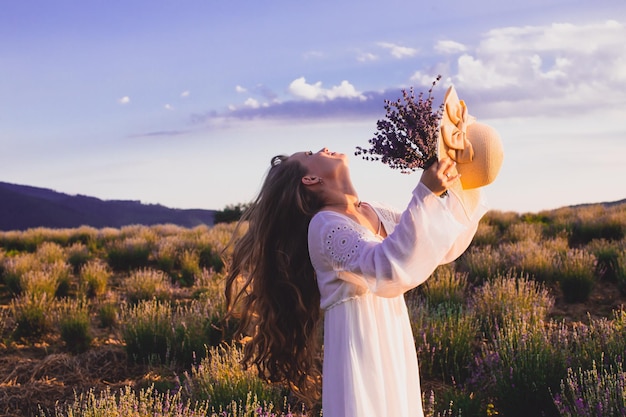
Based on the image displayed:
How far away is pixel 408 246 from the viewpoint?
221cm

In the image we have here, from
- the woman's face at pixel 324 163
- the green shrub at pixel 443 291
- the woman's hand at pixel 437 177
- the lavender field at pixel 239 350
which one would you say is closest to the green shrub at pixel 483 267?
the lavender field at pixel 239 350

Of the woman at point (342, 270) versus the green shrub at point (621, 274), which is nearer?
the woman at point (342, 270)

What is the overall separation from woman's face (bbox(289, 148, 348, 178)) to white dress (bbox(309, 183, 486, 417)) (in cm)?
24

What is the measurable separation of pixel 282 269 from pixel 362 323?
20.8 inches

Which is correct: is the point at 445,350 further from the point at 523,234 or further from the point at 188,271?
the point at 523,234

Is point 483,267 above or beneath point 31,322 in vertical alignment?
above

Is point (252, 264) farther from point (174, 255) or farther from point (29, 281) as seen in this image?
point (174, 255)

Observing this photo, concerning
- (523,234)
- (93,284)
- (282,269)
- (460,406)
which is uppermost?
(282,269)

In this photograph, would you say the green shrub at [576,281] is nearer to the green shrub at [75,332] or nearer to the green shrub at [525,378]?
the green shrub at [525,378]

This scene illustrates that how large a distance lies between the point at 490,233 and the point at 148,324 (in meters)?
8.47

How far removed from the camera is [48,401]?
5.55 meters

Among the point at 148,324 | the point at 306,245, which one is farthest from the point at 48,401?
the point at 306,245

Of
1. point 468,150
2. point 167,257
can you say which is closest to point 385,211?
point 468,150

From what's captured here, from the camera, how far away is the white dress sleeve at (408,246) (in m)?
2.21
